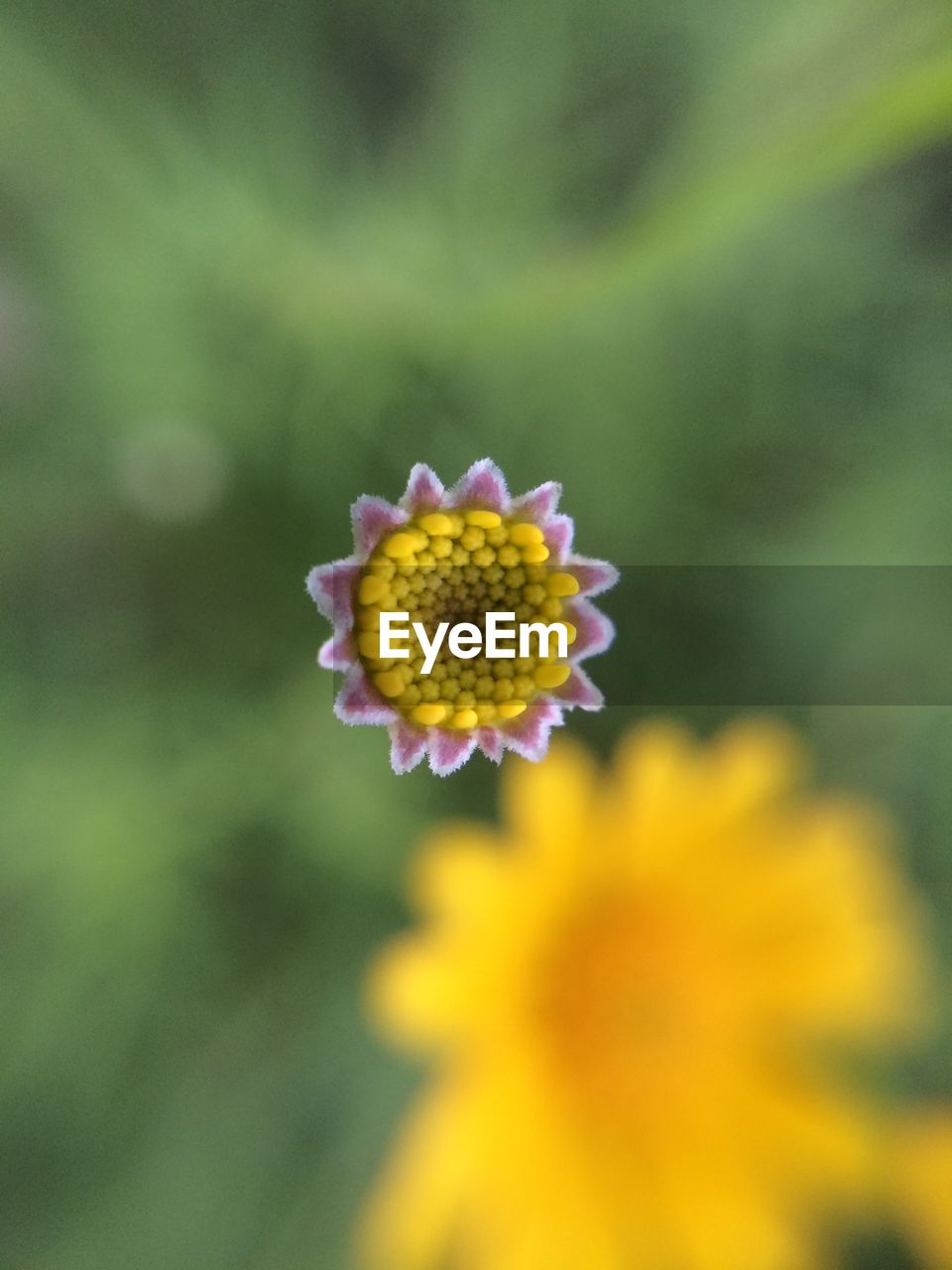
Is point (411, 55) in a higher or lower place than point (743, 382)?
higher

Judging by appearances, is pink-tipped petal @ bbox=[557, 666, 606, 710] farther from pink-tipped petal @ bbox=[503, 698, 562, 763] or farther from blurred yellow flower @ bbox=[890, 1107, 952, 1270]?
blurred yellow flower @ bbox=[890, 1107, 952, 1270]

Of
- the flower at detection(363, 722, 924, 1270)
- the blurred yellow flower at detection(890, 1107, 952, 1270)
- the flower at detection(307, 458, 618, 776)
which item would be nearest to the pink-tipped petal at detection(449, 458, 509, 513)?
the flower at detection(307, 458, 618, 776)

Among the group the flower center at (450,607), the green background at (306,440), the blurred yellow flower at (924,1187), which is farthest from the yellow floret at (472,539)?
the blurred yellow flower at (924,1187)

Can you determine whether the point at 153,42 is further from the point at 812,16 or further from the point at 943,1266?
the point at 943,1266

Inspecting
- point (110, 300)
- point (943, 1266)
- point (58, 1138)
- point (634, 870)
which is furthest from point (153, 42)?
point (943, 1266)

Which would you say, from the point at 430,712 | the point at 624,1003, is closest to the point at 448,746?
the point at 430,712

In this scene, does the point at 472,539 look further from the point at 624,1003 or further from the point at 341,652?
the point at 624,1003
